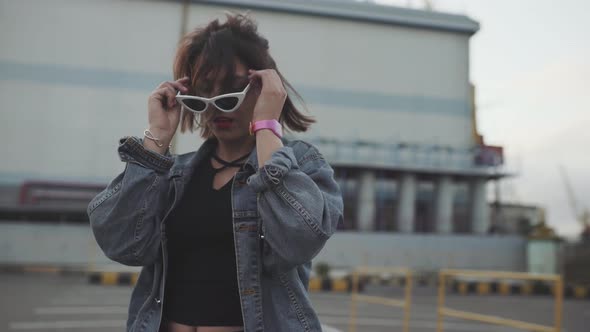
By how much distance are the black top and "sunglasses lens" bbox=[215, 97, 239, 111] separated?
8.2 inches

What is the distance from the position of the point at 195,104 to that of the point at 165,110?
15 centimetres

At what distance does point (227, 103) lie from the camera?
1.38 metres

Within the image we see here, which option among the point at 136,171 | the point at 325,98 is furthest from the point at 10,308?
the point at 325,98

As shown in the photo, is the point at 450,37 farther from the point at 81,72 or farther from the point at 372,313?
the point at 372,313

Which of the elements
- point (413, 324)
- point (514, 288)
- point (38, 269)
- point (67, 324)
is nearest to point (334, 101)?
point (514, 288)

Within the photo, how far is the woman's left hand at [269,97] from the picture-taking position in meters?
1.36

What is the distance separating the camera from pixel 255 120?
1.36 meters

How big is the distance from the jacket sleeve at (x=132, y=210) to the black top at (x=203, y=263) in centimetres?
6

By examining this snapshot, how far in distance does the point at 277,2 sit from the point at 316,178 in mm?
24561

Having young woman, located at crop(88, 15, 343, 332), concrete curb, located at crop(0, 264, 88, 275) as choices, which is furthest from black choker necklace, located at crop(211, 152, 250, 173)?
concrete curb, located at crop(0, 264, 88, 275)

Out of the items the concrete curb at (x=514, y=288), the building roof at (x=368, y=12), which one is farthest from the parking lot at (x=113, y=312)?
the building roof at (x=368, y=12)

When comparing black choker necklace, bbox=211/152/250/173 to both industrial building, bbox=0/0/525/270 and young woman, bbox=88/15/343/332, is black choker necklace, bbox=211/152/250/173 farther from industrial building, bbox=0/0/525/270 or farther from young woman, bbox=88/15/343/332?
industrial building, bbox=0/0/525/270

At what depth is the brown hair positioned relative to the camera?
1414mm

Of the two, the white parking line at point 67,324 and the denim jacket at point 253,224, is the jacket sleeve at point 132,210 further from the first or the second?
the white parking line at point 67,324
